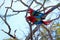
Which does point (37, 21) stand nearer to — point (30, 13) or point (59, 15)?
point (30, 13)

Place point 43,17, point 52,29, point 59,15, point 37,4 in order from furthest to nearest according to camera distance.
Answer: point 52,29, point 37,4, point 59,15, point 43,17

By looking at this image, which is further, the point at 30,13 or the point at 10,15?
the point at 10,15

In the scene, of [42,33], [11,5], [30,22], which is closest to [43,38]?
[42,33]

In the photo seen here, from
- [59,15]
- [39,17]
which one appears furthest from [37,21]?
[59,15]

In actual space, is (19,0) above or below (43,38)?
above

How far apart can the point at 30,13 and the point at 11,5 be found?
36.4 inches

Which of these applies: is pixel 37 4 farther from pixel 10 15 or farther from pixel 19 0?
pixel 10 15

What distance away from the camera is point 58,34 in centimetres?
317

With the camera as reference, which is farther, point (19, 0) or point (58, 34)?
point (58, 34)

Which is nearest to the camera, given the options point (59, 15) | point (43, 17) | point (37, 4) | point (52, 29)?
point (43, 17)

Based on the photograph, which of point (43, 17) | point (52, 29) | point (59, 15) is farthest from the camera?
point (52, 29)

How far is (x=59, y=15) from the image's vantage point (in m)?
2.65

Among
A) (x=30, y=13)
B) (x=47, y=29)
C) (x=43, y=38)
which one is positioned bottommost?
(x=43, y=38)

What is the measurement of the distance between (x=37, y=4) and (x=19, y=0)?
31 centimetres
